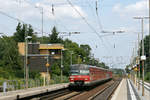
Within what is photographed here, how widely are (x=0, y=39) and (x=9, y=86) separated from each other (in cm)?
4426

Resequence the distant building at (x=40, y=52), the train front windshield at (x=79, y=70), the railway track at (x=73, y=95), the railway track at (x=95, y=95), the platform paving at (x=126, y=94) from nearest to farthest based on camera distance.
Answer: the platform paving at (x=126, y=94), the railway track at (x=73, y=95), the railway track at (x=95, y=95), the train front windshield at (x=79, y=70), the distant building at (x=40, y=52)

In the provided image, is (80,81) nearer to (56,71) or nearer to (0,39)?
(56,71)

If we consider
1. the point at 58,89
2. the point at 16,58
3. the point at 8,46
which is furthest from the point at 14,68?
the point at 58,89

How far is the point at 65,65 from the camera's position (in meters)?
56.2

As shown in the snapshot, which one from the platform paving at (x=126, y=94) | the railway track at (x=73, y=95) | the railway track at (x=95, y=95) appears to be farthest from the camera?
the railway track at (x=95, y=95)

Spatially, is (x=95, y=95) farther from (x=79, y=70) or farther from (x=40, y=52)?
(x=40, y=52)

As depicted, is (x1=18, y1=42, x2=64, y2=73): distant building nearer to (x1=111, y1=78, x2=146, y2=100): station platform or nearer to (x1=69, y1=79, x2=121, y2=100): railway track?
(x1=69, y1=79, x2=121, y2=100): railway track

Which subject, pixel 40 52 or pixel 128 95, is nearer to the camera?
pixel 128 95

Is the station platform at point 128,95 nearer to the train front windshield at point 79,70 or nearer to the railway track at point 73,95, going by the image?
the railway track at point 73,95

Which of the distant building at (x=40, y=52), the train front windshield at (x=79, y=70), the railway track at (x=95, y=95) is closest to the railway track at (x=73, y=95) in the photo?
the railway track at (x=95, y=95)

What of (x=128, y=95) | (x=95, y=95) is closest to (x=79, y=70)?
(x=95, y=95)

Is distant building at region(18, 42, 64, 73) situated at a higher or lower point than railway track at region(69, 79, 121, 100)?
higher

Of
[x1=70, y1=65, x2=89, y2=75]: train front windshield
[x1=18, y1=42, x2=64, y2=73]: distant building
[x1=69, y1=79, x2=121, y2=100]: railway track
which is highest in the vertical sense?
[x1=18, y1=42, x2=64, y2=73]: distant building

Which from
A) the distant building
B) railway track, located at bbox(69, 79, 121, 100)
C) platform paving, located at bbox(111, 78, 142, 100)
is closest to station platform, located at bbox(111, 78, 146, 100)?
platform paving, located at bbox(111, 78, 142, 100)
